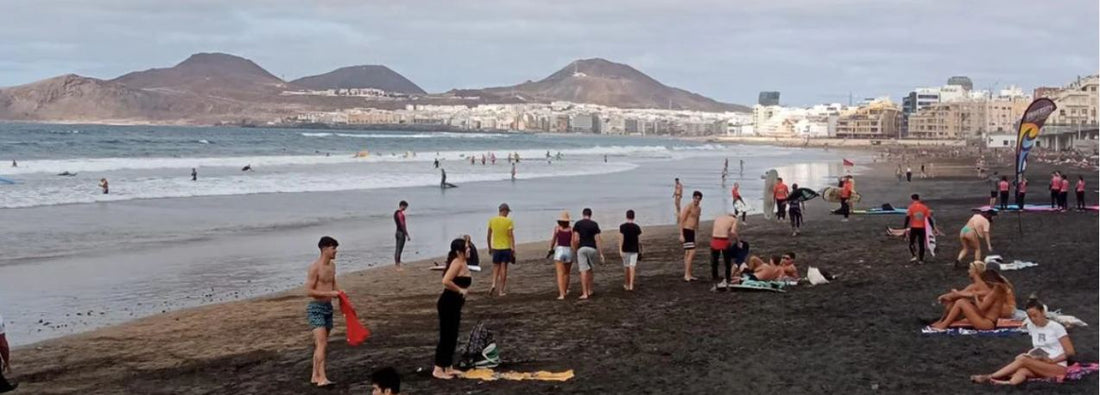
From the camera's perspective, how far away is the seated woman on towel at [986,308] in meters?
10.0

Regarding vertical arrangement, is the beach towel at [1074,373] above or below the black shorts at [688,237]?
below

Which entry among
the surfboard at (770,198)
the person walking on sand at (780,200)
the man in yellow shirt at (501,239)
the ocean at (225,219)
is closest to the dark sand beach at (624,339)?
the man in yellow shirt at (501,239)

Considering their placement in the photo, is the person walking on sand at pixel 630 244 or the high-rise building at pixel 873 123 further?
the high-rise building at pixel 873 123

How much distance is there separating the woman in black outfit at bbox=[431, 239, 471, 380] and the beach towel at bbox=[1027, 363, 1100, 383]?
186 inches

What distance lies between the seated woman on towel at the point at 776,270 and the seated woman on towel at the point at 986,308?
3698 millimetres

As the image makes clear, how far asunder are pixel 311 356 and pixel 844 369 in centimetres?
505

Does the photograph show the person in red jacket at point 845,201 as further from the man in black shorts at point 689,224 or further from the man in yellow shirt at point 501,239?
the man in yellow shirt at point 501,239

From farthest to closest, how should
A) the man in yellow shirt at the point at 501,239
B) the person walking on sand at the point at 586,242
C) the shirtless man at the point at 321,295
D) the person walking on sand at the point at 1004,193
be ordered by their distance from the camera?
the person walking on sand at the point at 1004,193 < the man in yellow shirt at the point at 501,239 < the person walking on sand at the point at 586,242 < the shirtless man at the point at 321,295

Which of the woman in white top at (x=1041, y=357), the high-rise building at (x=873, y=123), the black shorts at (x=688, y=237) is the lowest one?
the woman in white top at (x=1041, y=357)

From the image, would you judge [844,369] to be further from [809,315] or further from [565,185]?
[565,185]

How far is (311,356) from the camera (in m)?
10.1

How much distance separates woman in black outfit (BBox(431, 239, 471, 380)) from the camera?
889 cm

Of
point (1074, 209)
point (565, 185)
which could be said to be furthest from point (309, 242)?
point (565, 185)

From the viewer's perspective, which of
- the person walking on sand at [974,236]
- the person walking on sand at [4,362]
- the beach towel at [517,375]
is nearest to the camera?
the person walking on sand at [4,362]
